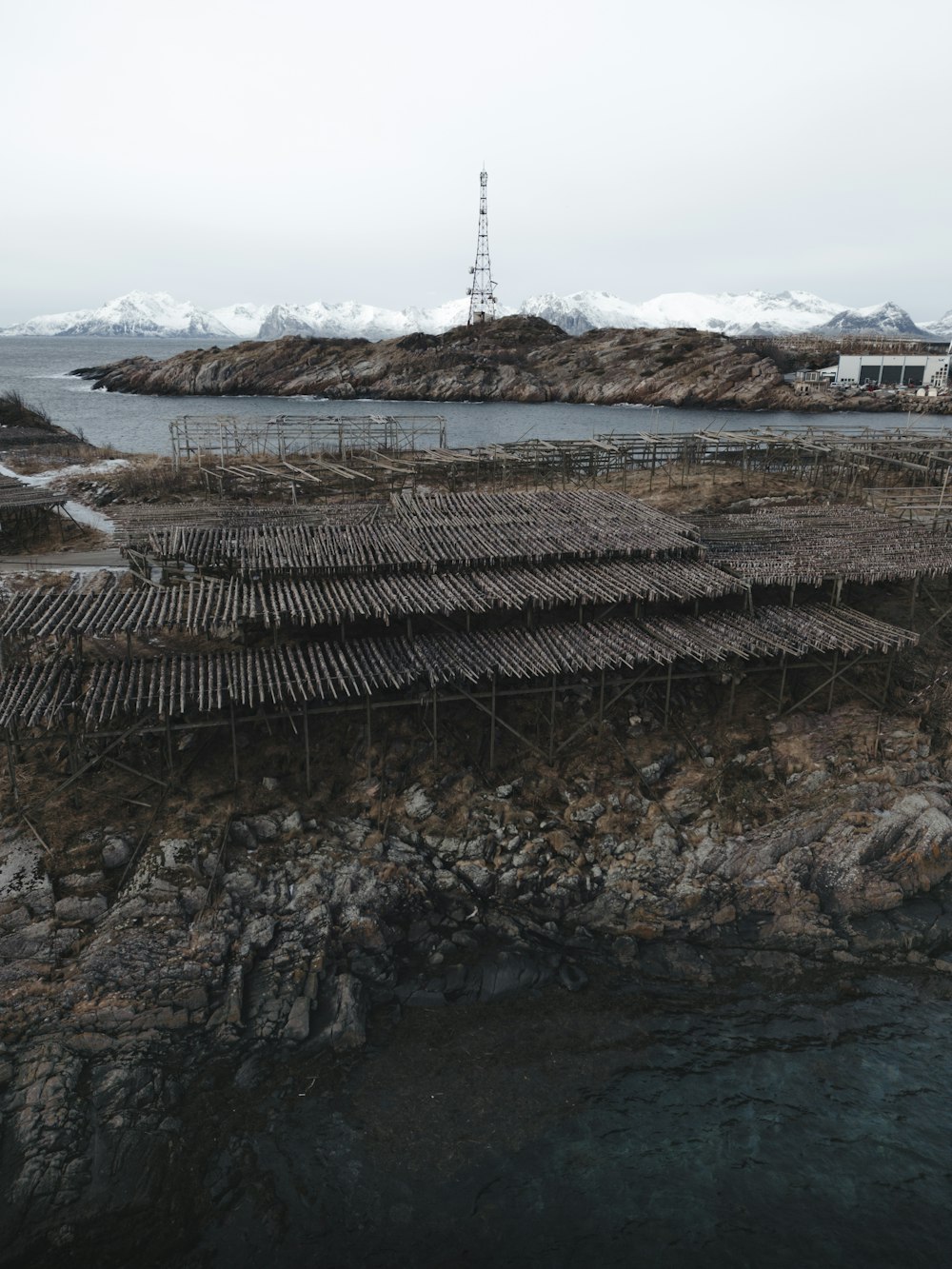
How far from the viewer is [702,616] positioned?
2408 centimetres

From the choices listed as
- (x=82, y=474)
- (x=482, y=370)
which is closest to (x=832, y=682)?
(x=82, y=474)

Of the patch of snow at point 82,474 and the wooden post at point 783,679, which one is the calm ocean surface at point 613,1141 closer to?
the wooden post at point 783,679

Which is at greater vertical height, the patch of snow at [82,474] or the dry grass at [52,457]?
the dry grass at [52,457]

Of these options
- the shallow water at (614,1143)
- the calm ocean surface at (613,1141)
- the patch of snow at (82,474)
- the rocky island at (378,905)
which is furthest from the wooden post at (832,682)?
the patch of snow at (82,474)

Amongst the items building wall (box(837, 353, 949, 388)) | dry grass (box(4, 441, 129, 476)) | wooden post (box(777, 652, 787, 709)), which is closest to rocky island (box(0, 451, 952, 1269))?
wooden post (box(777, 652, 787, 709))

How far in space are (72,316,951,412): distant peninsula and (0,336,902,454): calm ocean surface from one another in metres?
3.12

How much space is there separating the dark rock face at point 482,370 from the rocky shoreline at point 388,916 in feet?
353

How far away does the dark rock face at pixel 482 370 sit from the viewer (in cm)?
11969

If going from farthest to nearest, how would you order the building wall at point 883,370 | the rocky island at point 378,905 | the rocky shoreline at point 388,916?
the building wall at point 883,370 → the rocky shoreline at point 388,916 → the rocky island at point 378,905

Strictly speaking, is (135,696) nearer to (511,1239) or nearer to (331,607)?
(331,607)

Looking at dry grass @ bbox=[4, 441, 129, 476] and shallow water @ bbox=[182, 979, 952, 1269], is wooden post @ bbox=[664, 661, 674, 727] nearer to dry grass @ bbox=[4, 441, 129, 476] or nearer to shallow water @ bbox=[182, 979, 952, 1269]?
shallow water @ bbox=[182, 979, 952, 1269]

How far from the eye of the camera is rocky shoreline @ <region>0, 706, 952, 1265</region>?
520 inches

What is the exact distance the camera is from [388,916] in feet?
56.2

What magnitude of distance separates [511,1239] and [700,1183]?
3239 mm
